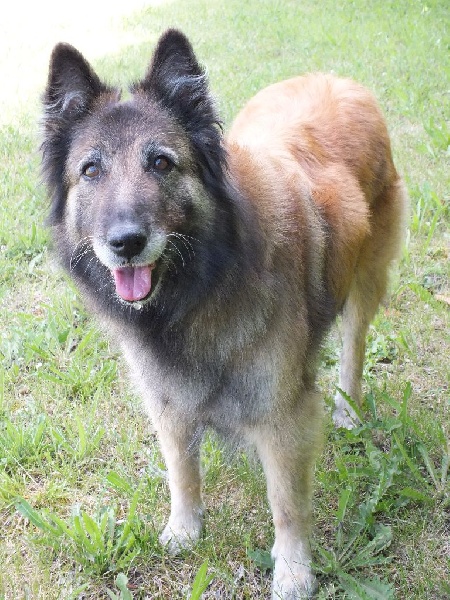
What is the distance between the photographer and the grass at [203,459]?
2.80 metres

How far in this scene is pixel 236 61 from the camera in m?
9.24

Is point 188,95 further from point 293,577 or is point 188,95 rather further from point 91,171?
point 293,577

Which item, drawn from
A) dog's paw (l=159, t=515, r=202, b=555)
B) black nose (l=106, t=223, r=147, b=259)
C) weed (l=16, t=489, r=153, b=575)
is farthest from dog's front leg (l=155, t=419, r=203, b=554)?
black nose (l=106, t=223, r=147, b=259)

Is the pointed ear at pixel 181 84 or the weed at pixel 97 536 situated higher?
the pointed ear at pixel 181 84

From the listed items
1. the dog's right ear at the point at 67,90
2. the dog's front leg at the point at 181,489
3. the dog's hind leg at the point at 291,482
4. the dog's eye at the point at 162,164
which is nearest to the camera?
the dog's eye at the point at 162,164

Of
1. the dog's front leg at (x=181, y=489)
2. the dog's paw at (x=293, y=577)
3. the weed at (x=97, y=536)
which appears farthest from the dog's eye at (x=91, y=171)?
the dog's paw at (x=293, y=577)

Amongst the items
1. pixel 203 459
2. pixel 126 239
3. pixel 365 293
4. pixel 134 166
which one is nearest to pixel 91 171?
pixel 134 166

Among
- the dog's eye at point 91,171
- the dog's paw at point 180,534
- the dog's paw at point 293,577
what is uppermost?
the dog's eye at point 91,171

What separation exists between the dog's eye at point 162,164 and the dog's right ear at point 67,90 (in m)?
0.41

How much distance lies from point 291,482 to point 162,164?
1455 millimetres

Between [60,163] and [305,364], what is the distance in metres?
1.34

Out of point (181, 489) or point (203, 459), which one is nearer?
point (181, 489)

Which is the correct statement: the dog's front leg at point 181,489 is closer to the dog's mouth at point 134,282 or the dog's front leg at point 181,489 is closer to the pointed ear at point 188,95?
the dog's mouth at point 134,282

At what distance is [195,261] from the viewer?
2.40 m
